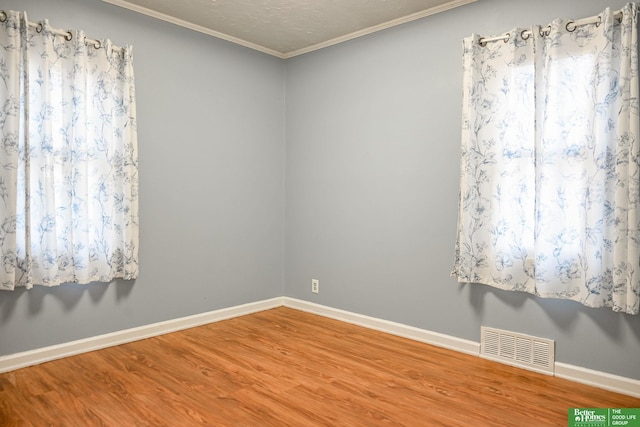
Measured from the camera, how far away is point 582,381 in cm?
268

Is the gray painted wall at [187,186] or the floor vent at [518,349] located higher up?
the gray painted wall at [187,186]

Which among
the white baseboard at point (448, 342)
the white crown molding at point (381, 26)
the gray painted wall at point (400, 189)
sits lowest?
the white baseboard at point (448, 342)

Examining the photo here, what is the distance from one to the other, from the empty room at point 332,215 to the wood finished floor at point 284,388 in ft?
0.06

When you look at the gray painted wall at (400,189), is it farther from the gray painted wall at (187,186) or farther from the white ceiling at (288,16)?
the gray painted wall at (187,186)

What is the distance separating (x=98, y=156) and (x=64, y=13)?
3.31 ft

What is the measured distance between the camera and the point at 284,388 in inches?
102

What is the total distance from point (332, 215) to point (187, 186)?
136cm

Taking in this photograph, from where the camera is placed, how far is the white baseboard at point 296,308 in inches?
104

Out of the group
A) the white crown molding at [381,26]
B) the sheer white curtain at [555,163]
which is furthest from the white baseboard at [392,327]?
the white crown molding at [381,26]

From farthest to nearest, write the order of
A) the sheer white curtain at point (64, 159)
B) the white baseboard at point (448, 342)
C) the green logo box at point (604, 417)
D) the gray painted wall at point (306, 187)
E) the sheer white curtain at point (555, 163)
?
the gray painted wall at point (306, 187) < the sheer white curtain at point (64, 159) < the white baseboard at point (448, 342) < the sheer white curtain at point (555, 163) < the green logo box at point (604, 417)

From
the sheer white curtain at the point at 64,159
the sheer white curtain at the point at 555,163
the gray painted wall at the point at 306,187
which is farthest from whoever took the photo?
the gray painted wall at the point at 306,187

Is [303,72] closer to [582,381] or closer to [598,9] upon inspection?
[598,9]

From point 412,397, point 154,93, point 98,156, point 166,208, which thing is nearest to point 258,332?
point 166,208

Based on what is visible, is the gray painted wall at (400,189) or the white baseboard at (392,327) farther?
the white baseboard at (392,327)
